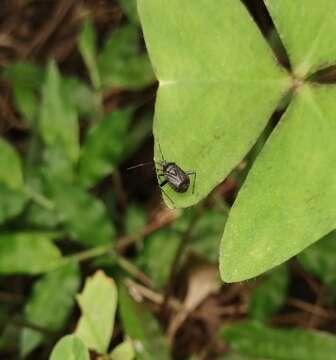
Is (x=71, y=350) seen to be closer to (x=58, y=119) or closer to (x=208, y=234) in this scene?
(x=208, y=234)

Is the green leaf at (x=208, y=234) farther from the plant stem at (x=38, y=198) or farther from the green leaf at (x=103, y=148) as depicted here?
the plant stem at (x=38, y=198)

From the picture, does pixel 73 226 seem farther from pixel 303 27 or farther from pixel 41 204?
pixel 303 27

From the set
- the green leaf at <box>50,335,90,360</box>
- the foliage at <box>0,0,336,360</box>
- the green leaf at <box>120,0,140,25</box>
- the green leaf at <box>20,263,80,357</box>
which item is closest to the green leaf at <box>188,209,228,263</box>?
the foliage at <box>0,0,336,360</box>

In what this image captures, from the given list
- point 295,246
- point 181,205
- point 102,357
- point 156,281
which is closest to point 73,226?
point 156,281

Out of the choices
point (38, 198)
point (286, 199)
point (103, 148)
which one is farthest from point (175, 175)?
point (38, 198)

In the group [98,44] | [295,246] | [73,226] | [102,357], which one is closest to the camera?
[295,246]

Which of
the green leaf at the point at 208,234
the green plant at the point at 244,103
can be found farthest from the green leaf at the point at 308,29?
the green leaf at the point at 208,234

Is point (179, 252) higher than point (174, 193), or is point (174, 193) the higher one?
point (174, 193)
